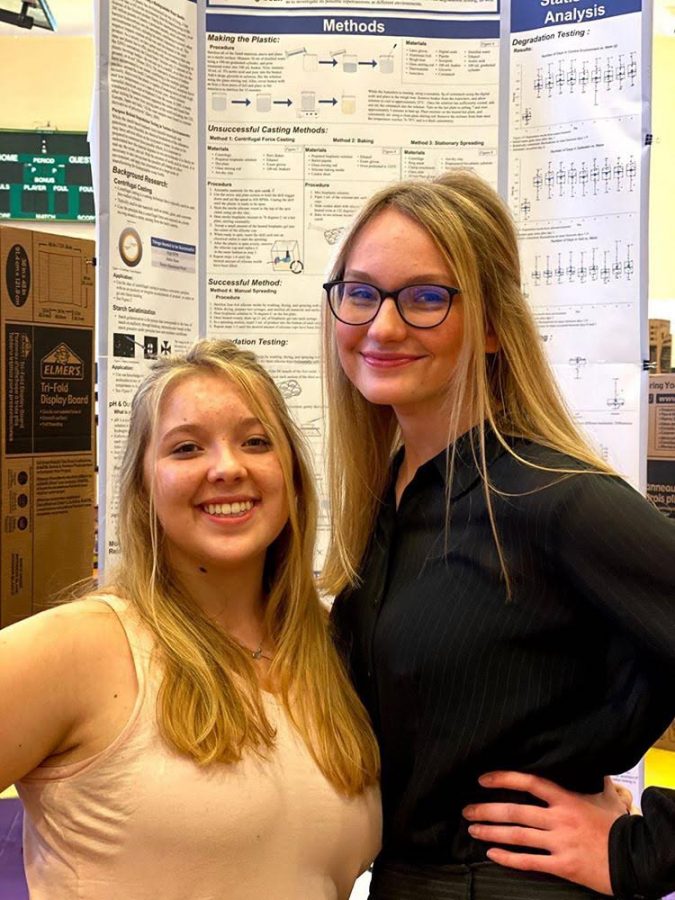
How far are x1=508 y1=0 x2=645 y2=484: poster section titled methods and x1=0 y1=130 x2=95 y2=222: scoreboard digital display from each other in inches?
146

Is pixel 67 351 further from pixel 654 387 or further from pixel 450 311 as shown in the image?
pixel 654 387

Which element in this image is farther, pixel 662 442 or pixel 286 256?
pixel 662 442

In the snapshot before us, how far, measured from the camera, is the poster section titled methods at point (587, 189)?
2.30m

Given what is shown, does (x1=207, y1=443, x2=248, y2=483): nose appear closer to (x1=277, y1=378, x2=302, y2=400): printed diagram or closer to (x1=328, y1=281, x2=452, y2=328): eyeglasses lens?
(x1=328, y1=281, x2=452, y2=328): eyeglasses lens

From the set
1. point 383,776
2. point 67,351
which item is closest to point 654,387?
point 67,351

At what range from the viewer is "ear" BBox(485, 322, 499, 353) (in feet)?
4.46

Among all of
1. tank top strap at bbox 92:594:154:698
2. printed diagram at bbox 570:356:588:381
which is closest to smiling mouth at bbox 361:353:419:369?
tank top strap at bbox 92:594:154:698

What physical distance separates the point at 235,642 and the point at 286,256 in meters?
1.35

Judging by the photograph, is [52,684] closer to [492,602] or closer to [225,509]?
[225,509]

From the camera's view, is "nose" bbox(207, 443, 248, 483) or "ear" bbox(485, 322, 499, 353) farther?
"ear" bbox(485, 322, 499, 353)

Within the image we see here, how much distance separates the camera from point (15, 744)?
1057 mm

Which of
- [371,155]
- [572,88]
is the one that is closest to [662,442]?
[572,88]

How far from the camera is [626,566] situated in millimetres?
1114

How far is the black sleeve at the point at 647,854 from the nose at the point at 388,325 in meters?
0.71
